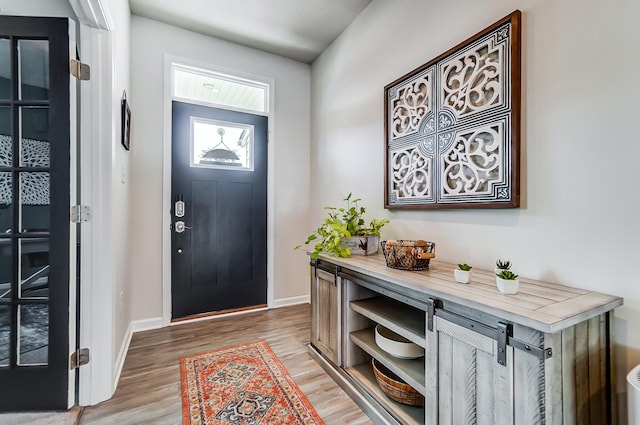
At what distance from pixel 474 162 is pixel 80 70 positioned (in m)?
2.23

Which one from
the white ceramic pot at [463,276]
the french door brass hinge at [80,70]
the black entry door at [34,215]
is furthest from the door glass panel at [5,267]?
the white ceramic pot at [463,276]

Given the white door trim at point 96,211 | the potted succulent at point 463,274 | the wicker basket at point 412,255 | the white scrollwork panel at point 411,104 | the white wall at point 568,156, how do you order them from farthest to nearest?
the white scrollwork panel at point 411,104
the white door trim at point 96,211
the wicker basket at point 412,255
the potted succulent at point 463,274
the white wall at point 568,156

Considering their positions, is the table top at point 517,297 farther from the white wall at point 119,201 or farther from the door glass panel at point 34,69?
the door glass panel at point 34,69

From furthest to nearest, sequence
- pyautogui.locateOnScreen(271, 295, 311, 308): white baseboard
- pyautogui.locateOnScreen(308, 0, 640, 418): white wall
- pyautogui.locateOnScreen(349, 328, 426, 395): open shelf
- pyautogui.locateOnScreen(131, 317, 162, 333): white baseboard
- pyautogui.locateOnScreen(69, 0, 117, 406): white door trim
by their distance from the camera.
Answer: pyautogui.locateOnScreen(271, 295, 311, 308): white baseboard
pyautogui.locateOnScreen(131, 317, 162, 333): white baseboard
pyautogui.locateOnScreen(69, 0, 117, 406): white door trim
pyautogui.locateOnScreen(349, 328, 426, 395): open shelf
pyautogui.locateOnScreen(308, 0, 640, 418): white wall

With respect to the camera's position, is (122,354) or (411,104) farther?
(122,354)

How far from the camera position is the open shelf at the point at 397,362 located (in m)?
1.41

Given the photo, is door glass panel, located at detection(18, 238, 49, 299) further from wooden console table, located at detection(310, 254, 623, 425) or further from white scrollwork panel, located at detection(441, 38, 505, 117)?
white scrollwork panel, located at detection(441, 38, 505, 117)

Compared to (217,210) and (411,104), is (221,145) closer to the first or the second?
(217,210)

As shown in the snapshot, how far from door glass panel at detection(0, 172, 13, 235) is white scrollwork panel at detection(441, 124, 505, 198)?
7.85 feet

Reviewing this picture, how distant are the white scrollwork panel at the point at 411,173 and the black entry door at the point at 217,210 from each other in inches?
62.8

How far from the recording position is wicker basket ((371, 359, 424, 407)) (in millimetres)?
1486

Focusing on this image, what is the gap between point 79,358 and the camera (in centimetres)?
165

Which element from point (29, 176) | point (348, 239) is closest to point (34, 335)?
point (29, 176)

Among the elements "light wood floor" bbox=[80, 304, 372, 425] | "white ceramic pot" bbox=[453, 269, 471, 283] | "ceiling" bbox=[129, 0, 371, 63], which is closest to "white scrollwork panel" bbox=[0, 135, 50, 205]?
"light wood floor" bbox=[80, 304, 372, 425]
